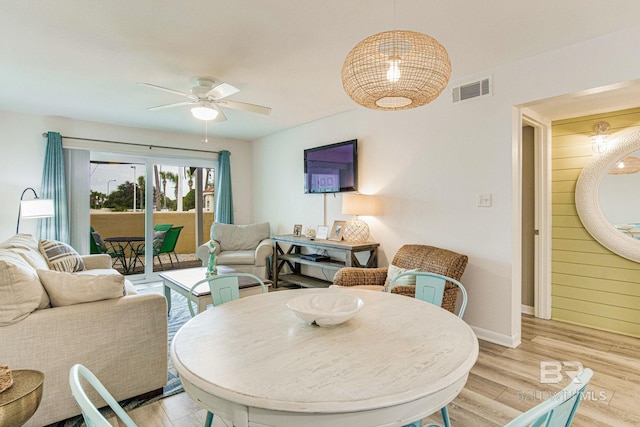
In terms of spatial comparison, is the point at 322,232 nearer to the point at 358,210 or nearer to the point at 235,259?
the point at 358,210

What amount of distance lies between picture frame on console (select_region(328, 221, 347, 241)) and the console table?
14 cm

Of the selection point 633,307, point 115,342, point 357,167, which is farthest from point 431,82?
point 633,307

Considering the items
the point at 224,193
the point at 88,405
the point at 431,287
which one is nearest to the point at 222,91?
the point at 431,287

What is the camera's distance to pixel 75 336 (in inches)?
71.7

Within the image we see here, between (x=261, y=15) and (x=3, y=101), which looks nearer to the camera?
(x=261, y=15)

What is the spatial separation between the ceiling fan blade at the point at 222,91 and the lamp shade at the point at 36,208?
2.57 metres

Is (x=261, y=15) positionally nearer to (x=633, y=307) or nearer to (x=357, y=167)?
(x=357, y=167)

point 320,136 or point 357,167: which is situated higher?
point 320,136

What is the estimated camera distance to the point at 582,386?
0.75 metres

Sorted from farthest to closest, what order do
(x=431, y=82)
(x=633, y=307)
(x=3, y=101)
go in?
(x=3, y=101)
(x=633, y=307)
(x=431, y=82)

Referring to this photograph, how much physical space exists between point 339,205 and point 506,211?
2.13 m

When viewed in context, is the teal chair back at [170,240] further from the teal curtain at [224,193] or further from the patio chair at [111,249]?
the teal curtain at [224,193]

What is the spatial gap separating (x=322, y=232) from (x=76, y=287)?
300 cm

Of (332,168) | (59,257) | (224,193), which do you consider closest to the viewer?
(59,257)
